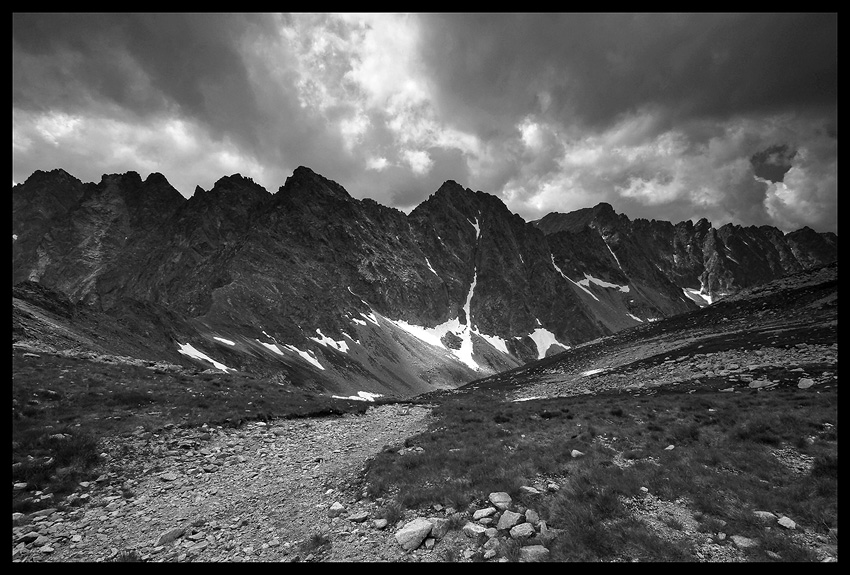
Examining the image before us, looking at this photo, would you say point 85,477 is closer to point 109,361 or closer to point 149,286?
point 109,361

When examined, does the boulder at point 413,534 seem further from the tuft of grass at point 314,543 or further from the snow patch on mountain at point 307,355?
the snow patch on mountain at point 307,355

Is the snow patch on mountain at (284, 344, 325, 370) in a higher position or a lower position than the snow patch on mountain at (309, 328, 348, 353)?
lower

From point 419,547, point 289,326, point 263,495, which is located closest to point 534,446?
point 419,547

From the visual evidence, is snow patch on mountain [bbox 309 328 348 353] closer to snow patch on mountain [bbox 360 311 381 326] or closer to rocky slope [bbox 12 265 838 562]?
snow patch on mountain [bbox 360 311 381 326]

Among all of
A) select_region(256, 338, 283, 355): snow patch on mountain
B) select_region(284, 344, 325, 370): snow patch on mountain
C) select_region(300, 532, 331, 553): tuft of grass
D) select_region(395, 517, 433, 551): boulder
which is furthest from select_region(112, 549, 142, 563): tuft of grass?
select_region(284, 344, 325, 370): snow patch on mountain

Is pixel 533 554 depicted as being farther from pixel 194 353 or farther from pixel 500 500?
pixel 194 353

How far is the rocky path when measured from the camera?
7395 mm

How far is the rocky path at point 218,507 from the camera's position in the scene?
7.39 meters

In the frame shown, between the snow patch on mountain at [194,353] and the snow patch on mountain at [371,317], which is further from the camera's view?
the snow patch on mountain at [371,317]

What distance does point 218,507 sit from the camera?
9.52 meters

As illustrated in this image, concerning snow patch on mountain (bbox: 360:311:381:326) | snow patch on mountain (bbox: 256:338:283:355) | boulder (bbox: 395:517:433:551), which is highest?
snow patch on mountain (bbox: 360:311:381:326)

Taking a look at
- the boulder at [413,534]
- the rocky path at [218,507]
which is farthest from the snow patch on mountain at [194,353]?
the boulder at [413,534]

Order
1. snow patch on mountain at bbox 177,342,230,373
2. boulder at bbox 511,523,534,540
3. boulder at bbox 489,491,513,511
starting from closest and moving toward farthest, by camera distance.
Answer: boulder at bbox 511,523,534,540, boulder at bbox 489,491,513,511, snow patch on mountain at bbox 177,342,230,373
